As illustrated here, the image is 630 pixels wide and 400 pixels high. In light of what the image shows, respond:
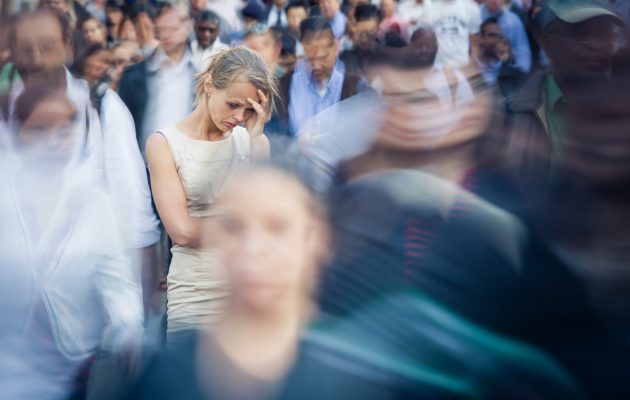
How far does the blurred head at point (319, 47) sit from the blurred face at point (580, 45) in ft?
7.26

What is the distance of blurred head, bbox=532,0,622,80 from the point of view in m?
3.65

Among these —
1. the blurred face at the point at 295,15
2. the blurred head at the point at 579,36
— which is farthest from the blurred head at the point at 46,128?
the blurred face at the point at 295,15

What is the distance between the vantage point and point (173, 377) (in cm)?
174

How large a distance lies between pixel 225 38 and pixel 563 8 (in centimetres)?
502

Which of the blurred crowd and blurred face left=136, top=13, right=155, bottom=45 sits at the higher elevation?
the blurred crowd

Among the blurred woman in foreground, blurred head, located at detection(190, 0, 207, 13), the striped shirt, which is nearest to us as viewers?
the blurred woman in foreground

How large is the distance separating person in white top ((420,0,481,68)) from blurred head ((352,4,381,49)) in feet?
1.33

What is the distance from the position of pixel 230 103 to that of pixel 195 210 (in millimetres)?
423

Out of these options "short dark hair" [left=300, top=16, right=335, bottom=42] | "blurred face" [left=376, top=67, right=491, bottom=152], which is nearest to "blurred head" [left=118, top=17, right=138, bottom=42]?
"short dark hair" [left=300, top=16, right=335, bottom=42]

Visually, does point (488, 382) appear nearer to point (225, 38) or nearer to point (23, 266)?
point (23, 266)

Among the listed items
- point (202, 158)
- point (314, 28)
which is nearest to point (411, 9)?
point (314, 28)

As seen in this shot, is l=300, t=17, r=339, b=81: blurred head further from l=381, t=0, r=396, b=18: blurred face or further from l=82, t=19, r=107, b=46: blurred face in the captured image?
l=381, t=0, r=396, b=18: blurred face

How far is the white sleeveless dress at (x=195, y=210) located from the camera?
3400mm

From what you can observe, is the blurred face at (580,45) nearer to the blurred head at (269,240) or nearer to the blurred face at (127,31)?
the blurred head at (269,240)
